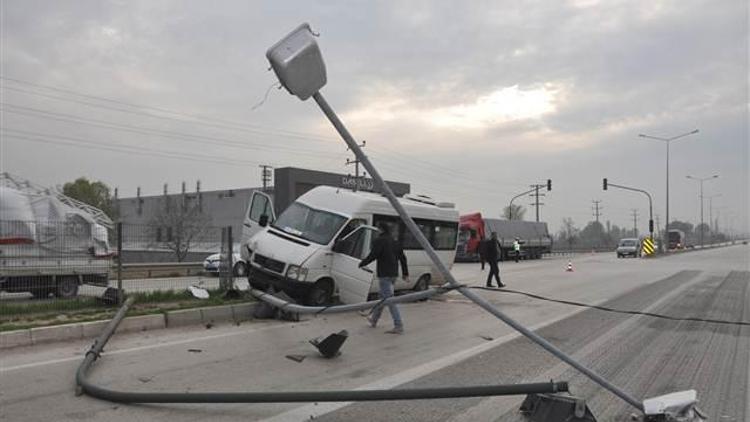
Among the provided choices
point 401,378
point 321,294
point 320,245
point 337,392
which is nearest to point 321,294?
point 321,294

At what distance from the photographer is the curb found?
8516 millimetres

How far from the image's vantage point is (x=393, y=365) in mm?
7559

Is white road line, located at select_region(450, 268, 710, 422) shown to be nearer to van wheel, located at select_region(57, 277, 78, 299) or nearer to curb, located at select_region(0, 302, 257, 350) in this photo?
curb, located at select_region(0, 302, 257, 350)

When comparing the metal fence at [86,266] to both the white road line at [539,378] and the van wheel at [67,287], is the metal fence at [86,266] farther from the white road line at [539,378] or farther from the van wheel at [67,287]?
the white road line at [539,378]

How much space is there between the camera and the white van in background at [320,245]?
38.6 ft

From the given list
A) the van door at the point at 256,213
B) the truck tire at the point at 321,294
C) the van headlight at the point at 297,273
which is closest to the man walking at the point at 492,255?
A: the van door at the point at 256,213

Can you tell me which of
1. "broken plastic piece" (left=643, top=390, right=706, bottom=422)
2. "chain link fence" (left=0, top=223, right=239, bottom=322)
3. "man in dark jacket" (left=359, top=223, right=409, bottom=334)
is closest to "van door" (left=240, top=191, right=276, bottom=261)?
"chain link fence" (left=0, top=223, right=239, bottom=322)

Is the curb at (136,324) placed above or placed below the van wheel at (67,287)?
below

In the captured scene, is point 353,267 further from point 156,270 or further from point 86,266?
point 86,266

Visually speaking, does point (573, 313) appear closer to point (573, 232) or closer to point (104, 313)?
point (104, 313)

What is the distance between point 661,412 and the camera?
15.8 ft

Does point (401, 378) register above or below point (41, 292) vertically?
below

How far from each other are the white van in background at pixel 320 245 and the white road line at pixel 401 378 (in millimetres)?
3060

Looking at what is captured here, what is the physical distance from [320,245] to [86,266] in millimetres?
6238
